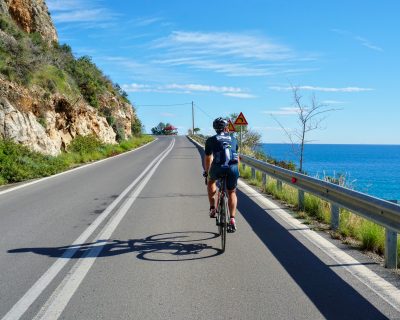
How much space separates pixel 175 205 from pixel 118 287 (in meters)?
5.86

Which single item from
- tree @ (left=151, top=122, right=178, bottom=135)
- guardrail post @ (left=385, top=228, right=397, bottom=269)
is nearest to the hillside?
guardrail post @ (left=385, top=228, right=397, bottom=269)

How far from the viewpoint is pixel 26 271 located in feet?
19.0

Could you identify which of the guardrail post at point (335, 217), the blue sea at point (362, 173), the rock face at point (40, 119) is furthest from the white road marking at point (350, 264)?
the rock face at point (40, 119)

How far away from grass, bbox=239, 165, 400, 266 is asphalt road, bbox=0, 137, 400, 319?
667mm

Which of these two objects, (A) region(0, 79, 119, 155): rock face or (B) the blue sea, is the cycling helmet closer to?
(B) the blue sea

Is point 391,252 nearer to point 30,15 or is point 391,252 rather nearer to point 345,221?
point 345,221

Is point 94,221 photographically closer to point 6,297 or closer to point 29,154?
point 6,297

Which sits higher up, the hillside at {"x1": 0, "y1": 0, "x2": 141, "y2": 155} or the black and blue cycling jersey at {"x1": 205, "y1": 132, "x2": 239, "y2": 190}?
the hillside at {"x1": 0, "y1": 0, "x2": 141, "y2": 155}

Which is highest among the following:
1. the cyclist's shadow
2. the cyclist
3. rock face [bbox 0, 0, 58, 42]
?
rock face [bbox 0, 0, 58, 42]

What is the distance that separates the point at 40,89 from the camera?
27.1 metres

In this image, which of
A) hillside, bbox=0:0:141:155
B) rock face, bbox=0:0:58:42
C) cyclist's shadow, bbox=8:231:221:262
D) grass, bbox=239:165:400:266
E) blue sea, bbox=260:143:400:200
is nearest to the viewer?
cyclist's shadow, bbox=8:231:221:262

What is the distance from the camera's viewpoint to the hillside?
22469mm

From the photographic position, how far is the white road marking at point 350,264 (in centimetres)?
491

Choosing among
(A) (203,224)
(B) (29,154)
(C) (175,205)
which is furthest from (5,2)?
(A) (203,224)
